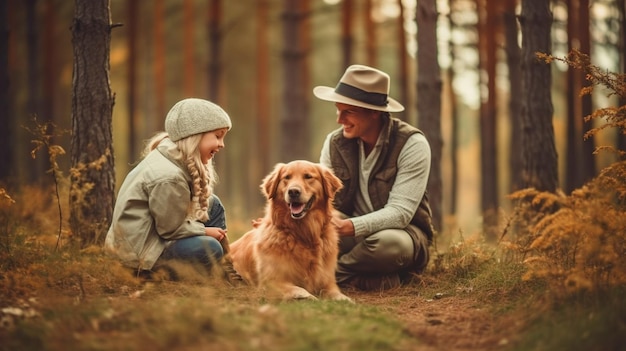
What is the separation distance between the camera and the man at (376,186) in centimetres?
484

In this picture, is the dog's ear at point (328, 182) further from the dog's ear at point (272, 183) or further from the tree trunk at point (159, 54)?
the tree trunk at point (159, 54)

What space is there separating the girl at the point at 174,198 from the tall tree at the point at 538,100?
339 centimetres

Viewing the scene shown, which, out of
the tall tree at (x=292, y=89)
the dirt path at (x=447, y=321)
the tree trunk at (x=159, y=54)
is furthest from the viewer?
the tree trunk at (x=159, y=54)

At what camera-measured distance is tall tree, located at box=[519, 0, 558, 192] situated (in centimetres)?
618

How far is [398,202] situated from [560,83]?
1262cm

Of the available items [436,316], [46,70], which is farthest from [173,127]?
[46,70]

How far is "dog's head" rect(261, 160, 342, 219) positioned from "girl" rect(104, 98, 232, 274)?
0.51 meters

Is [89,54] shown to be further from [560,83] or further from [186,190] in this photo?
[560,83]

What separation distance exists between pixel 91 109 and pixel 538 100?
4417mm

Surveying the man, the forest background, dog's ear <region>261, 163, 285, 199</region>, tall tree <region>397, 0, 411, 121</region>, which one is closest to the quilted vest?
the man

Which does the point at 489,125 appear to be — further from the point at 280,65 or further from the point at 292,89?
the point at 280,65

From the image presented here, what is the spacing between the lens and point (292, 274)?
452 centimetres

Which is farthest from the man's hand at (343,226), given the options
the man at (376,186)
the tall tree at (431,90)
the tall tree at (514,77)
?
the tall tree at (514,77)

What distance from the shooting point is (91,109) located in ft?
17.2
